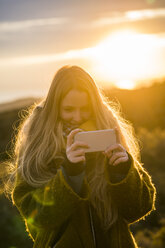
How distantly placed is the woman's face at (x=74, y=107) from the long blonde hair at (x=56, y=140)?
0.15 feet

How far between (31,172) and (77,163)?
40 centimetres

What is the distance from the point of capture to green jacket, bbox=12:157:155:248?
1.73 m

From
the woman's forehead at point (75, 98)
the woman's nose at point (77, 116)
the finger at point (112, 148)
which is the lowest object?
the finger at point (112, 148)

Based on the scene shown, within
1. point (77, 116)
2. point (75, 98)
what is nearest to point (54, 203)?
point (77, 116)

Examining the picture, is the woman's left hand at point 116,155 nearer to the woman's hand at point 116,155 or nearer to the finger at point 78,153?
the woman's hand at point 116,155

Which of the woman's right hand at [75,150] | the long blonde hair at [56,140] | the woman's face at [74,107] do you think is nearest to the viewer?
the woman's right hand at [75,150]

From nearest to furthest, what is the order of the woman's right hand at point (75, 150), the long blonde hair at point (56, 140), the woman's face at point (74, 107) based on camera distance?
the woman's right hand at point (75, 150) → the long blonde hair at point (56, 140) → the woman's face at point (74, 107)

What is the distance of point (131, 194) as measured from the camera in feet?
5.96

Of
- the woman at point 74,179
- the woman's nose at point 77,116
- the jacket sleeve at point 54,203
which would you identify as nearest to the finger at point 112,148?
the woman at point 74,179

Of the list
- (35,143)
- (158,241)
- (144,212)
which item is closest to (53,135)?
(35,143)

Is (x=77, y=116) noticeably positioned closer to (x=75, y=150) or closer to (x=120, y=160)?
(x=75, y=150)

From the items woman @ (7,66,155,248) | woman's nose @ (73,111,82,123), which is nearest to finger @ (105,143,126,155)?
woman @ (7,66,155,248)

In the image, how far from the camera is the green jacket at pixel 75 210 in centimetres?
173

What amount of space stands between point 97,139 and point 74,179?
27 centimetres
